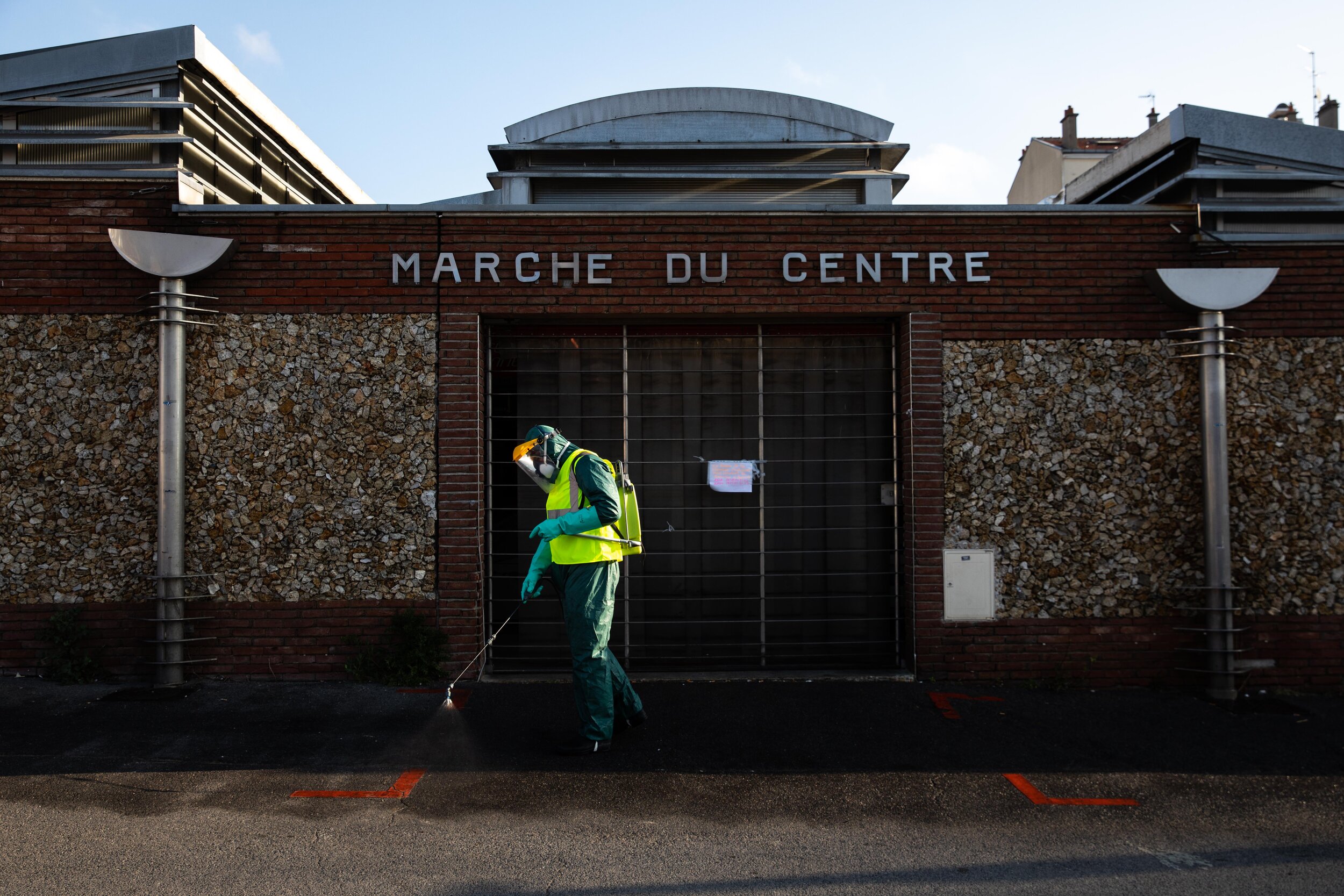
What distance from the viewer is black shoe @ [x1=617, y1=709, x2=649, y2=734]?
5.60 metres

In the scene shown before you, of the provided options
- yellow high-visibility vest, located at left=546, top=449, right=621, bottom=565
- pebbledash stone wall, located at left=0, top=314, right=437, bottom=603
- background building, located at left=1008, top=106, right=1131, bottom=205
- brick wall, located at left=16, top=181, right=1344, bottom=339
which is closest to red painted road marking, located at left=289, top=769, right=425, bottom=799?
yellow high-visibility vest, located at left=546, top=449, right=621, bottom=565

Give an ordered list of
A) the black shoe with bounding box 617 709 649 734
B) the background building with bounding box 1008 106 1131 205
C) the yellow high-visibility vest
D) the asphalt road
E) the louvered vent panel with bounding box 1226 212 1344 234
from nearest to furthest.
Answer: the asphalt road → the yellow high-visibility vest → the black shoe with bounding box 617 709 649 734 → the louvered vent panel with bounding box 1226 212 1344 234 → the background building with bounding box 1008 106 1131 205

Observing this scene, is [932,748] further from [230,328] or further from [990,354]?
[230,328]

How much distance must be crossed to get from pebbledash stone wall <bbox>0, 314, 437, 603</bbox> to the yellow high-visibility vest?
1.80 m

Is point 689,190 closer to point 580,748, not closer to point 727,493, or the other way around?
point 727,493

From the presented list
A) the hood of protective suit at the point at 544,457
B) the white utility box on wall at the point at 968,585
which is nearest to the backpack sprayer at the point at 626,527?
the hood of protective suit at the point at 544,457

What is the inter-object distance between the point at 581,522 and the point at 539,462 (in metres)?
0.57

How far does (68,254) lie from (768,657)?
6.46 m

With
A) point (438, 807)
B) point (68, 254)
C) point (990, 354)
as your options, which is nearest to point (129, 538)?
point (68, 254)

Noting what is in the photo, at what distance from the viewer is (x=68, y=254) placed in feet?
21.4

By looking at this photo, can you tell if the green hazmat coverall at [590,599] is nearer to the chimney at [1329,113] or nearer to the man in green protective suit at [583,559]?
the man in green protective suit at [583,559]

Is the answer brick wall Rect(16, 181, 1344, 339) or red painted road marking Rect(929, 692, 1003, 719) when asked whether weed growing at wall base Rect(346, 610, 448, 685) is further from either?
red painted road marking Rect(929, 692, 1003, 719)

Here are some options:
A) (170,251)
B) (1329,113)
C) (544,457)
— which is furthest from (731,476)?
(1329,113)

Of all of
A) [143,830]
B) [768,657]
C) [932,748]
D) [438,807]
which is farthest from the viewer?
[768,657]
